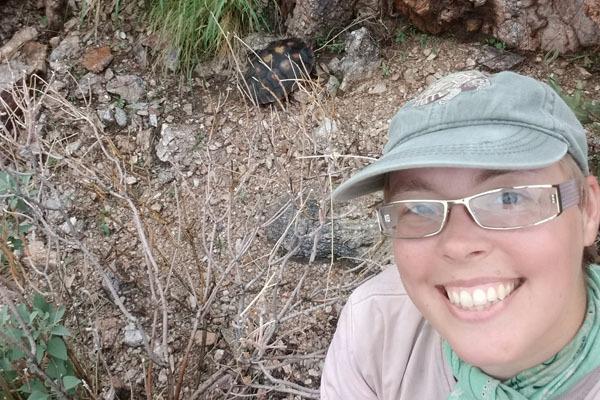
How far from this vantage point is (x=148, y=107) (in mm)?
3613

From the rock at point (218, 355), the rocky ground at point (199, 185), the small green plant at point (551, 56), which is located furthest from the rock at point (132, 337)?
the small green plant at point (551, 56)

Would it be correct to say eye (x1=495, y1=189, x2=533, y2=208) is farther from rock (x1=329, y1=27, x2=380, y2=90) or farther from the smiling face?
rock (x1=329, y1=27, x2=380, y2=90)

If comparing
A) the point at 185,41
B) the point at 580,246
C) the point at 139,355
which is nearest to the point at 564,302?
the point at 580,246

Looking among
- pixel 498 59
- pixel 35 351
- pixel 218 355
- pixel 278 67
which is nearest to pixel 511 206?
pixel 35 351

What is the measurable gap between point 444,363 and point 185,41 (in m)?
2.78

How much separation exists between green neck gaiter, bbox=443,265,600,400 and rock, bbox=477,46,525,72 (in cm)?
212

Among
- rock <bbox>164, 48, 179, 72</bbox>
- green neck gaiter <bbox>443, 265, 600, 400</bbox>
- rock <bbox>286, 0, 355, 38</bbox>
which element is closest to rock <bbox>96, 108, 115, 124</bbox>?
rock <bbox>164, 48, 179, 72</bbox>

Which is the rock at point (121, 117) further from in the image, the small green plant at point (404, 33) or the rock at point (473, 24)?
the rock at point (473, 24)

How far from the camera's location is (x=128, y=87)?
3666 millimetres

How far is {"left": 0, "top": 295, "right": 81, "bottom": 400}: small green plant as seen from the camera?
1.87 metres

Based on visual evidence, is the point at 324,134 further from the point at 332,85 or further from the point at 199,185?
the point at 199,185

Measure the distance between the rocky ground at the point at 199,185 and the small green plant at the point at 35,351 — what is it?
0.40 metres

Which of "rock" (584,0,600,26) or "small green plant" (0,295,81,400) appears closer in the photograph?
"small green plant" (0,295,81,400)

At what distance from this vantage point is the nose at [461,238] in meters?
1.09
